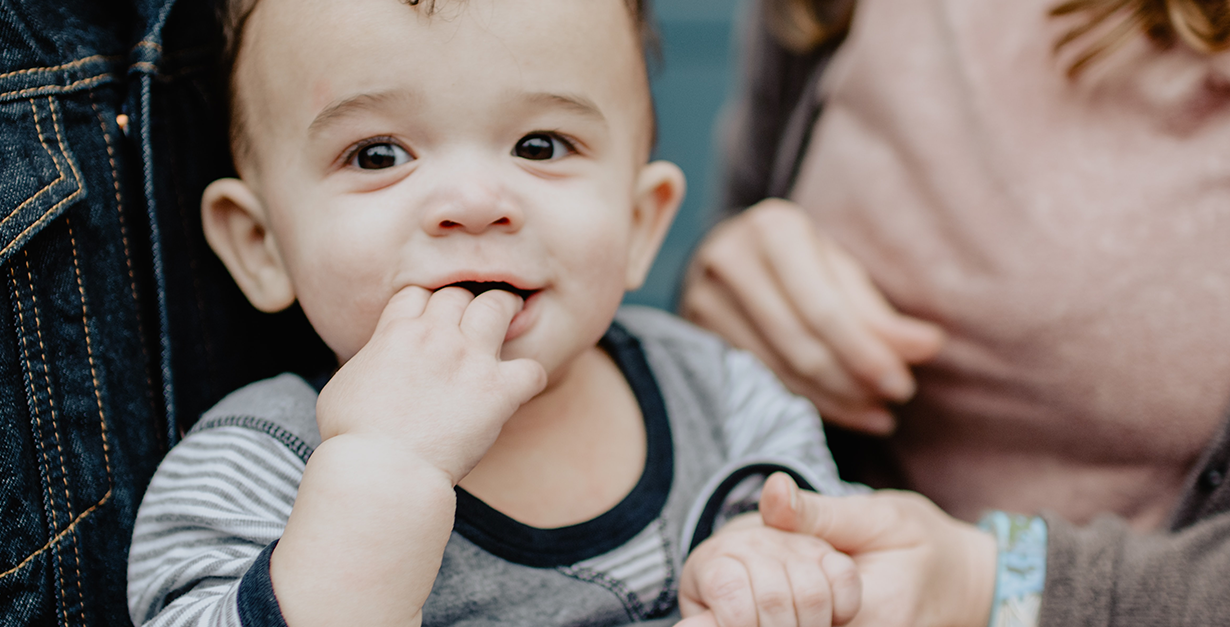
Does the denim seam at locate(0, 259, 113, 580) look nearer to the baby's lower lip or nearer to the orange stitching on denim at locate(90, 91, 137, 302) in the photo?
the orange stitching on denim at locate(90, 91, 137, 302)

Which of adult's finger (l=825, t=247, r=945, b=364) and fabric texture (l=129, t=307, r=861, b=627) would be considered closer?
fabric texture (l=129, t=307, r=861, b=627)

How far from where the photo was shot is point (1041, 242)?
0.89 meters

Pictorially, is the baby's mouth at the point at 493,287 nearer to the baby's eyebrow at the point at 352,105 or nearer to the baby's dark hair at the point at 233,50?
the baby's eyebrow at the point at 352,105

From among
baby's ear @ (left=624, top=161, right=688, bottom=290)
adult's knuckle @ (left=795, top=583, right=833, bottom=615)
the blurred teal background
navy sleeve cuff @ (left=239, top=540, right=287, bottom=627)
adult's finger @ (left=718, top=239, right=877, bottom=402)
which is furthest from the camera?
the blurred teal background

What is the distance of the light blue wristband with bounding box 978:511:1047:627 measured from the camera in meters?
0.79

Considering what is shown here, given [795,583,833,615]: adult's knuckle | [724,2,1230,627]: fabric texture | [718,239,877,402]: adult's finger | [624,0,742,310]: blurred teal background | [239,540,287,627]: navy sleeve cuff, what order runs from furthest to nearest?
[624,0,742,310]: blurred teal background → [718,239,877,402]: adult's finger → [724,2,1230,627]: fabric texture → [795,583,833,615]: adult's knuckle → [239,540,287,627]: navy sleeve cuff

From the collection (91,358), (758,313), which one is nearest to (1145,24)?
(758,313)

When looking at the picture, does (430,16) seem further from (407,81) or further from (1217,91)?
(1217,91)

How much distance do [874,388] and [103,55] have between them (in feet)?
2.97

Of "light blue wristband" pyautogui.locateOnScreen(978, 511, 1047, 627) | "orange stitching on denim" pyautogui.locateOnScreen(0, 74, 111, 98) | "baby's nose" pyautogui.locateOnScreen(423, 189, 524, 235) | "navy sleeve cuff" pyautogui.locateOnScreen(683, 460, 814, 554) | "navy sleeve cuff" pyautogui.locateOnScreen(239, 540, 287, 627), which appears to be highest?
"orange stitching on denim" pyautogui.locateOnScreen(0, 74, 111, 98)

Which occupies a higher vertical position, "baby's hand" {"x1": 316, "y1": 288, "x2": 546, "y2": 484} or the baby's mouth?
the baby's mouth

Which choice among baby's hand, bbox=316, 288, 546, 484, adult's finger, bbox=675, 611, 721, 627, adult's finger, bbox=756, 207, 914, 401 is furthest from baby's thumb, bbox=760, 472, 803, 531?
adult's finger, bbox=756, 207, 914, 401

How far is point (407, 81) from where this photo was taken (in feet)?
2.17

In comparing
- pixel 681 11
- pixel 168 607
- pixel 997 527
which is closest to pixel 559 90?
pixel 168 607
